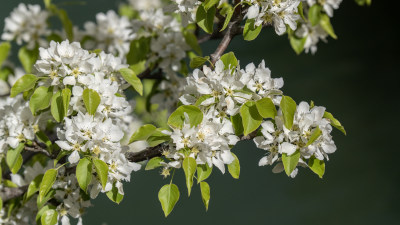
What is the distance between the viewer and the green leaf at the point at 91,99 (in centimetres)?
89

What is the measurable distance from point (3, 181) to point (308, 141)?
0.74 meters

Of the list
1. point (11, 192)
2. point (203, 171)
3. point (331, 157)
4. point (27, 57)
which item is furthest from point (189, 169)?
point (331, 157)

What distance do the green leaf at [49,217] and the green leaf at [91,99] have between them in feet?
0.86

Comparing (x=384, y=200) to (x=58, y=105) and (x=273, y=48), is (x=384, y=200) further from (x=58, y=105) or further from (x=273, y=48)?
(x=58, y=105)

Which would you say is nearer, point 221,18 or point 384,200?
point 221,18

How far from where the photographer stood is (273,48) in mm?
2709

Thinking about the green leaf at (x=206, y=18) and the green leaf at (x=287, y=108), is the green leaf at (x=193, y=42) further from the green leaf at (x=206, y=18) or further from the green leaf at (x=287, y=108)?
the green leaf at (x=287, y=108)

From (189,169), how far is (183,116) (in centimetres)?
10

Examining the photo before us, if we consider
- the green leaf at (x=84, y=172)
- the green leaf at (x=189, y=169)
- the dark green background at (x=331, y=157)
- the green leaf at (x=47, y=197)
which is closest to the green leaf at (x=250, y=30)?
the green leaf at (x=189, y=169)

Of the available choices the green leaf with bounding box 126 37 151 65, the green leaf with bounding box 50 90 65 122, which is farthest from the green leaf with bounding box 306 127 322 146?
the green leaf with bounding box 126 37 151 65

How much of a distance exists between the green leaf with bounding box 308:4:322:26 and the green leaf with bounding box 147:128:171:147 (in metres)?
0.65

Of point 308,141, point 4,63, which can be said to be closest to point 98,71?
point 308,141

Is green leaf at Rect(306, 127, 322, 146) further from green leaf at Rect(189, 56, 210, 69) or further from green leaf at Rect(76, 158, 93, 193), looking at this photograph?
green leaf at Rect(76, 158, 93, 193)

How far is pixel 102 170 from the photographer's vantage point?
33.5 inches
